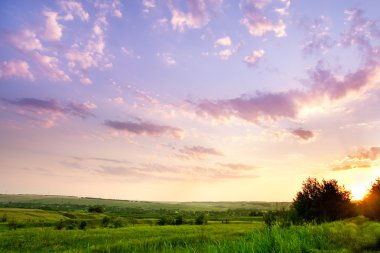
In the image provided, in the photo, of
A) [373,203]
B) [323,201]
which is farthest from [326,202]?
[373,203]

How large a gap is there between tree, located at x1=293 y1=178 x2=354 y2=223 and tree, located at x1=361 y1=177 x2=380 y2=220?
1860mm

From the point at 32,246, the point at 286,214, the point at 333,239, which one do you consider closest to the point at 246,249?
the point at 333,239

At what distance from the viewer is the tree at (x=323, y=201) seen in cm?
4453

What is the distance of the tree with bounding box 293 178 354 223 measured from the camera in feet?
146

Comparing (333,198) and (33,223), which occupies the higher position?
(333,198)

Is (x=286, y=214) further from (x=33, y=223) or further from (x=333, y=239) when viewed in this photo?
(x=33, y=223)

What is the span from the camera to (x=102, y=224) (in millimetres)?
72375

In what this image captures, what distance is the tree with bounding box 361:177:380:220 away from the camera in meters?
42.9

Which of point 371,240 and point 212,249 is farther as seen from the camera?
point 371,240

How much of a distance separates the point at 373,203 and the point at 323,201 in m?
5.55

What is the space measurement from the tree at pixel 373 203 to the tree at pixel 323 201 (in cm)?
186

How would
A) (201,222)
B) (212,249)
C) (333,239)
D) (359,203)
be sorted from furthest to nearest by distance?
(201,222) < (359,203) < (333,239) < (212,249)

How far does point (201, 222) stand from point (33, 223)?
116 ft

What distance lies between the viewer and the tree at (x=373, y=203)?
141ft
